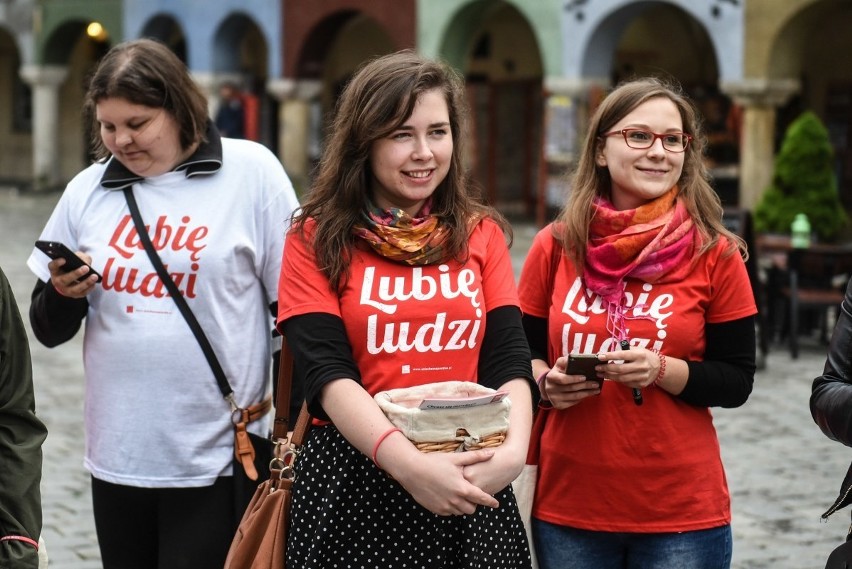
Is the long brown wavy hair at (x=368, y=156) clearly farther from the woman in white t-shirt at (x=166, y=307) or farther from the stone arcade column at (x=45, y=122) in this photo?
the stone arcade column at (x=45, y=122)

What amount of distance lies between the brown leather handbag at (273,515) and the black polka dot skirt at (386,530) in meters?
0.13

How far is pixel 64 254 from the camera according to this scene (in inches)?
135

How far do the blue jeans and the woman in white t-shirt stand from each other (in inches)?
31.9

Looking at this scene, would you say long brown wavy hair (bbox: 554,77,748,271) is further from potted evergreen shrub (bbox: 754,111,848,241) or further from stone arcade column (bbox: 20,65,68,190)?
stone arcade column (bbox: 20,65,68,190)

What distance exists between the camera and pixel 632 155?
3.39 meters

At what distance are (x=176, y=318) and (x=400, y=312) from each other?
2.93ft

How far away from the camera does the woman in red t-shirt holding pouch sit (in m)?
2.88

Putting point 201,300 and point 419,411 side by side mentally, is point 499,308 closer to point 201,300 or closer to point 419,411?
point 419,411

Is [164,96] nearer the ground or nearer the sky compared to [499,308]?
nearer the sky

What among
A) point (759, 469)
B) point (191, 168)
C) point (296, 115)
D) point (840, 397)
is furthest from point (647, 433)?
point (296, 115)

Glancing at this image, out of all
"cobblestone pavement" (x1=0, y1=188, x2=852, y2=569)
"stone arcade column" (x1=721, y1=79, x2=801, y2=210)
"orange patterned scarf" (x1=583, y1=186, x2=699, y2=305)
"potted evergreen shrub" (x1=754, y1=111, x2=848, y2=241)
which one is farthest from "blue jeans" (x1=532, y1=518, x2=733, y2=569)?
"stone arcade column" (x1=721, y1=79, x2=801, y2=210)

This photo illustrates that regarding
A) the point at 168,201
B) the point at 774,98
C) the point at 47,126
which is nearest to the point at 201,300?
the point at 168,201

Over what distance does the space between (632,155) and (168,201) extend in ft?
3.87

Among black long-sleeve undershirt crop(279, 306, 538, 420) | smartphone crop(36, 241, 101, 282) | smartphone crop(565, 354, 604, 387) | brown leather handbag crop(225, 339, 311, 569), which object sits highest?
smartphone crop(36, 241, 101, 282)
